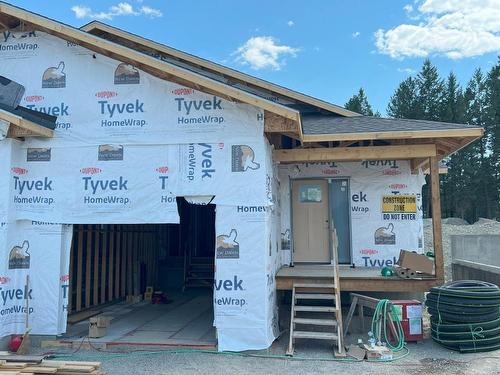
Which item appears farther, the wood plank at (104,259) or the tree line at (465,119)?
the tree line at (465,119)

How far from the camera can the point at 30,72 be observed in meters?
7.48

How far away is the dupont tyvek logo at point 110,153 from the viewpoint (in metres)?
7.07

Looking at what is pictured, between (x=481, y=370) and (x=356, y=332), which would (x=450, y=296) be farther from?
(x=356, y=332)

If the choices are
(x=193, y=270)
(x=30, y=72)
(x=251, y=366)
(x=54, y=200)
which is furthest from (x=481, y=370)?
(x=193, y=270)

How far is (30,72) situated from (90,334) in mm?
4649

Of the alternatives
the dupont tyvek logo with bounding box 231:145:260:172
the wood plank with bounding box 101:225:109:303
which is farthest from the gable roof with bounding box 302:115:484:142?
the wood plank with bounding box 101:225:109:303

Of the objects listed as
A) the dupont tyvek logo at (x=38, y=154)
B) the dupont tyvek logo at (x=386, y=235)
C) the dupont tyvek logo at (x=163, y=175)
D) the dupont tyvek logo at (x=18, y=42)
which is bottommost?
the dupont tyvek logo at (x=386, y=235)

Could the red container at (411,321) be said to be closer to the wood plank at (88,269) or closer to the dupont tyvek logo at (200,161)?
the dupont tyvek logo at (200,161)

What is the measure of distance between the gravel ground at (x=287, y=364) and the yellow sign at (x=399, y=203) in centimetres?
335

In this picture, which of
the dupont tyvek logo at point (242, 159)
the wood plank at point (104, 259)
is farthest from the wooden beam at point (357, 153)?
the wood plank at point (104, 259)

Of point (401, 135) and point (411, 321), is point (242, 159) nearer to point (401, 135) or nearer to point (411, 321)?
point (401, 135)

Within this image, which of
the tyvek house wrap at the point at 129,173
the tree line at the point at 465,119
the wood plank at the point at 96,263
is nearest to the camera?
the tyvek house wrap at the point at 129,173

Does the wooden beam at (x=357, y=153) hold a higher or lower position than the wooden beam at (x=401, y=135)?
lower

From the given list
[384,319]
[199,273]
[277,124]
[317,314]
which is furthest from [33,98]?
[199,273]
